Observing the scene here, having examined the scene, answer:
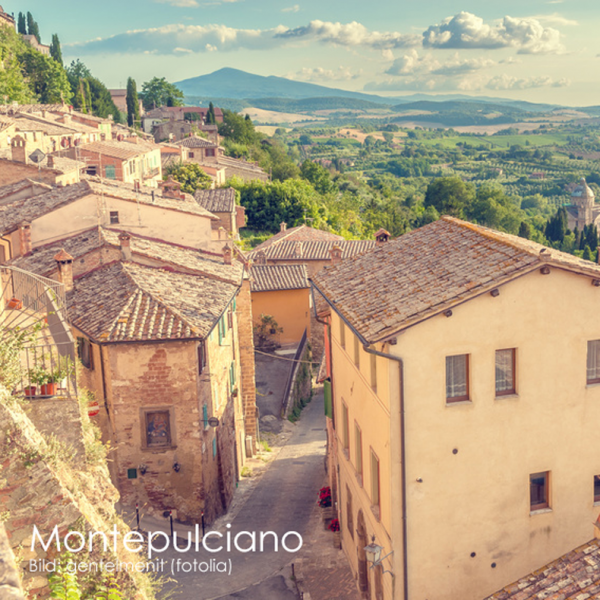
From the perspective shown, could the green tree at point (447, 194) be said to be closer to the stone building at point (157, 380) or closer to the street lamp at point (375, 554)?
the stone building at point (157, 380)

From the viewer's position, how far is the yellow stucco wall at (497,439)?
13.7 meters

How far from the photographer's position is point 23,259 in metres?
25.7

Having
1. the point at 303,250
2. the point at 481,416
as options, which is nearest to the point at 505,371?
the point at 481,416

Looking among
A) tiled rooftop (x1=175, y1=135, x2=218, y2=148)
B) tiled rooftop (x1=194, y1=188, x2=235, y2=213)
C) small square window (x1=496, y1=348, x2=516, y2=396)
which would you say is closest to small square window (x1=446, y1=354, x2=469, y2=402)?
small square window (x1=496, y1=348, x2=516, y2=396)

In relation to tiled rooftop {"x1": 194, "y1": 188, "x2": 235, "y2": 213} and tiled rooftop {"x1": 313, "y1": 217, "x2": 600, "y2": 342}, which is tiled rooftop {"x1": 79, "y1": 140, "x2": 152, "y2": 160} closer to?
tiled rooftop {"x1": 194, "y1": 188, "x2": 235, "y2": 213}

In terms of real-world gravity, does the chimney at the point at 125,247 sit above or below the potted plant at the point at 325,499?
above

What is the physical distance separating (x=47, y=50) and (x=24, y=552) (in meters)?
129

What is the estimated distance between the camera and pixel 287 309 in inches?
1607

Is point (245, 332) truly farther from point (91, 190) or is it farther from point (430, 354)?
point (430, 354)

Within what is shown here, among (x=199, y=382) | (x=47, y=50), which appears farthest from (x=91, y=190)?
(x=47, y=50)

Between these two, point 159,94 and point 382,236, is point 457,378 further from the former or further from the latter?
point 159,94

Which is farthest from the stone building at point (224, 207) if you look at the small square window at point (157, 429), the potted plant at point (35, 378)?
the potted plant at point (35, 378)

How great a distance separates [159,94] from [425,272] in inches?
4618

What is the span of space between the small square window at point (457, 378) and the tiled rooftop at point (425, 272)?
3.76 ft
